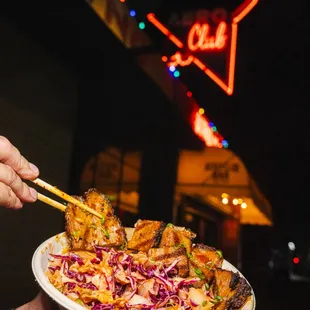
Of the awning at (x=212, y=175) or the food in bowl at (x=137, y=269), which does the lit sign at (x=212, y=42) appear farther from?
the food in bowl at (x=137, y=269)

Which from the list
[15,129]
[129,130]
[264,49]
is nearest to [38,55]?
[15,129]

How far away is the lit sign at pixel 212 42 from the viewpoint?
316 inches

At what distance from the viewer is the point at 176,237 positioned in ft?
7.13

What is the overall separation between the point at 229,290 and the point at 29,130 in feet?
13.9

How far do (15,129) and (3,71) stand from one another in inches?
29.8

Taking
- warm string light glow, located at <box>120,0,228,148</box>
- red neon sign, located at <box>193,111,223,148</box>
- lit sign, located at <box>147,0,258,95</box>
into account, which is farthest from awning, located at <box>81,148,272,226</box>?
lit sign, located at <box>147,0,258,95</box>

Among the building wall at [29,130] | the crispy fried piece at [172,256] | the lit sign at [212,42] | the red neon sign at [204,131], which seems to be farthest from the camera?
the red neon sign at [204,131]

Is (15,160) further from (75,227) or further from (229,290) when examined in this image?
(229,290)

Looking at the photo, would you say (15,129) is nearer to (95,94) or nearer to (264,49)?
(95,94)

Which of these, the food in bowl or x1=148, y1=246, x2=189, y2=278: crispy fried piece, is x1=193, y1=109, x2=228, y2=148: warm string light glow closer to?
→ the food in bowl

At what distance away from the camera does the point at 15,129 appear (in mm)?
5184

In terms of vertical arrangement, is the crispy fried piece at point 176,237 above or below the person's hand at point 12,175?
below

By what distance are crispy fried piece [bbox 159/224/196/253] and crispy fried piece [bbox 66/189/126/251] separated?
9.2 inches

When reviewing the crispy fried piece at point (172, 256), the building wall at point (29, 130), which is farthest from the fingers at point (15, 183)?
the building wall at point (29, 130)
